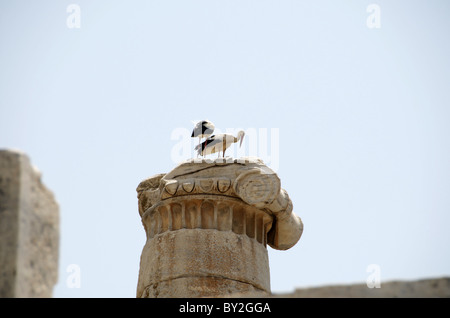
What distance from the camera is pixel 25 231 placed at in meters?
7.80

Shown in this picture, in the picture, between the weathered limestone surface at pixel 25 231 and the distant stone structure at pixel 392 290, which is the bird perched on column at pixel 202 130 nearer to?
the distant stone structure at pixel 392 290

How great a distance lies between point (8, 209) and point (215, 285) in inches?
239

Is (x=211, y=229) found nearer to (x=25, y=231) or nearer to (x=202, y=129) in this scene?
(x=202, y=129)

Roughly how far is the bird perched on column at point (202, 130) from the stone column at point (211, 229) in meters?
1.05

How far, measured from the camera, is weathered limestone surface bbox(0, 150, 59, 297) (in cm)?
763

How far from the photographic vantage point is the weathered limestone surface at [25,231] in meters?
7.63

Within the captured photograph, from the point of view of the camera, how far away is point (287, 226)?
15.1 meters

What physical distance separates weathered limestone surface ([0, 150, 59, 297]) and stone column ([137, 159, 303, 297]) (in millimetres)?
5447

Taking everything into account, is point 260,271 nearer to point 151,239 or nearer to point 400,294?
point 151,239

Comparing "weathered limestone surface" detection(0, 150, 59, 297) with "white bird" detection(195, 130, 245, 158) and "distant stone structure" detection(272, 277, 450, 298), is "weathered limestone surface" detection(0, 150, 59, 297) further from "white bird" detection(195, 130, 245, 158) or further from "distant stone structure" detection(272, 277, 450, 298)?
"white bird" detection(195, 130, 245, 158)

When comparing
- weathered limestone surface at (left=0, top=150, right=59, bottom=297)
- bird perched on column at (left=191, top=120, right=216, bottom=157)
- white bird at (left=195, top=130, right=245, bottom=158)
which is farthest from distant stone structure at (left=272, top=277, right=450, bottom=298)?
bird perched on column at (left=191, top=120, right=216, bottom=157)

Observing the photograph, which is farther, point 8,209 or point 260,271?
point 260,271
